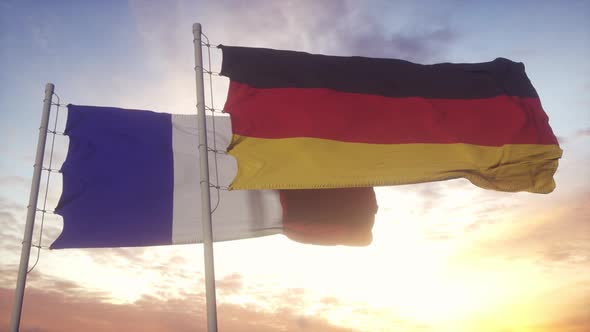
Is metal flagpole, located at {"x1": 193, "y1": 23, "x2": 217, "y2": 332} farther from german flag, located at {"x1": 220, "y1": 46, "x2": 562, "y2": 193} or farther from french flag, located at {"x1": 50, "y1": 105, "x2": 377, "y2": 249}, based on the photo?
french flag, located at {"x1": 50, "y1": 105, "x2": 377, "y2": 249}

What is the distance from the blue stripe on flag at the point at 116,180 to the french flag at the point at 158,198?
2cm

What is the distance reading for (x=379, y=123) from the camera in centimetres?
934

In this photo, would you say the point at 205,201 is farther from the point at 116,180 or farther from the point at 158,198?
the point at 116,180

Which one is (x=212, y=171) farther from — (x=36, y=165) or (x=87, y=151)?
(x=36, y=165)

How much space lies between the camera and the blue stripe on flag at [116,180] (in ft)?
29.3

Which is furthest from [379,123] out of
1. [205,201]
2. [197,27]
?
[205,201]

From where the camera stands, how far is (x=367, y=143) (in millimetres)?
8875

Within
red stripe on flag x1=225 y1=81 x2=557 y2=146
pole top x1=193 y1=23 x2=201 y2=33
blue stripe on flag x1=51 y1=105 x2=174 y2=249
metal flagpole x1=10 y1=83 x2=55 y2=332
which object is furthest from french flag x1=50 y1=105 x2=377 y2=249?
pole top x1=193 y1=23 x2=201 y2=33

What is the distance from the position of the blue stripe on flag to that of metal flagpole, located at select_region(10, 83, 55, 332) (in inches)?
14.7

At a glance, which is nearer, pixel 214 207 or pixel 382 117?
pixel 382 117

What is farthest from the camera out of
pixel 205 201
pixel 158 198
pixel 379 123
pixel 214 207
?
pixel 214 207

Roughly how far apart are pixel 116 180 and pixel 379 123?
4.63 metres

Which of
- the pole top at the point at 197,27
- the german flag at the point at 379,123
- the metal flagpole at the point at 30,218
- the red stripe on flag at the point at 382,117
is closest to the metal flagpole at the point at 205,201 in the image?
the pole top at the point at 197,27

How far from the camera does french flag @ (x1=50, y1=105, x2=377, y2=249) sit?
358 inches
